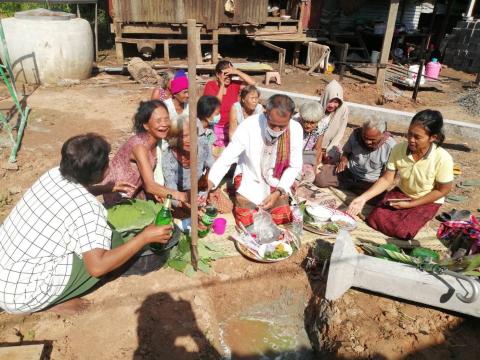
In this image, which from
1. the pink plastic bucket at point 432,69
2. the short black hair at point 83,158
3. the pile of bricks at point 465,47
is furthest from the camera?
the pile of bricks at point 465,47

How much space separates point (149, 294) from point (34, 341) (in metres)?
0.92

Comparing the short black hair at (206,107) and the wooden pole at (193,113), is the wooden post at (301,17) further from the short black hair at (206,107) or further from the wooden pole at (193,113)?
the wooden pole at (193,113)

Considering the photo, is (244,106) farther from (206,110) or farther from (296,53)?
(296,53)

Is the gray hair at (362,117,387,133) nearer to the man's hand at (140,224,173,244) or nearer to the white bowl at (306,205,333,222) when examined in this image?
the white bowl at (306,205,333,222)

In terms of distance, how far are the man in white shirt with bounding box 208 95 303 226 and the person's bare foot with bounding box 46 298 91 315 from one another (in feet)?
5.52

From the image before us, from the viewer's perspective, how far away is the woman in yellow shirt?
369 centimetres

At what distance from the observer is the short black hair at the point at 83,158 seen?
2.47 metres

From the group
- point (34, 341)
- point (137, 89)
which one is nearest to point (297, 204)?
point (34, 341)

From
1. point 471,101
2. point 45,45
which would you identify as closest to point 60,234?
point 45,45

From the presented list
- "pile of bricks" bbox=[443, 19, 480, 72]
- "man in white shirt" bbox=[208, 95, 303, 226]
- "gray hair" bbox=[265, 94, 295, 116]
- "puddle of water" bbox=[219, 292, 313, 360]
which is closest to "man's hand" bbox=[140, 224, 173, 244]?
"puddle of water" bbox=[219, 292, 313, 360]

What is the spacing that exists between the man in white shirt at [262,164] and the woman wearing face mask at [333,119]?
1.43 metres

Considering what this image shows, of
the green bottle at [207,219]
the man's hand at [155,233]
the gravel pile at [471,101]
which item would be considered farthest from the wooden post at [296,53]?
the man's hand at [155,233]

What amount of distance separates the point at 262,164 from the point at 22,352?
107 inches

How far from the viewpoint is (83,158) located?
246 centimetres
